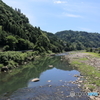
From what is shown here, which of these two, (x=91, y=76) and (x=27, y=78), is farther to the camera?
(x=27, y=78)

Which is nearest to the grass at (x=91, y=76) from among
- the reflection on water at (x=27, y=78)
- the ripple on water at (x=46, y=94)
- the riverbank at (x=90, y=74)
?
the riverbank at (x=90, y=74)

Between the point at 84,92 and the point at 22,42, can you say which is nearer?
the point at 84,92

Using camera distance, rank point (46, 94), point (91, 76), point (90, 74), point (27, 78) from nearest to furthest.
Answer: point (46, 94)
point (91, 76)
point (90, 74)
point (27, 78)

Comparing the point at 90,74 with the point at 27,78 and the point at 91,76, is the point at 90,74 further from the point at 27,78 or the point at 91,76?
the point at 27,78

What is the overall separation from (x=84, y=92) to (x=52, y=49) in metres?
124

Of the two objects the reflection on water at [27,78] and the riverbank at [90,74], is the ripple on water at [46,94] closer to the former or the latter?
the riverbank at [90,74]

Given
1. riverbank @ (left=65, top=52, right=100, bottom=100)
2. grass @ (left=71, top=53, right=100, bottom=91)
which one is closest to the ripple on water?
riverbank @ (left=65, top=52, right=100, bottom=100)

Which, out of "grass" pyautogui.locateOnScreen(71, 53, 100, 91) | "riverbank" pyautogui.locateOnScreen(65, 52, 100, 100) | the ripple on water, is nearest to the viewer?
the ripple on water

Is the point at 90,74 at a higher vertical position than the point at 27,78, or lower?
higher

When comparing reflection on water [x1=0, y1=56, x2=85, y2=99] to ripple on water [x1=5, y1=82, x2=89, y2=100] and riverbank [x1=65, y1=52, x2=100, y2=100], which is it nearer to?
ripple on water [x1=5, y1=82, x2=89, y2=100]

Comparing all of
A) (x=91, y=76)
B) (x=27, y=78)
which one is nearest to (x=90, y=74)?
(x=91, y=76)

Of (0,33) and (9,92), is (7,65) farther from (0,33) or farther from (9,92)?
(0,33)

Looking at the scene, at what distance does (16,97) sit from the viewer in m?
22.1

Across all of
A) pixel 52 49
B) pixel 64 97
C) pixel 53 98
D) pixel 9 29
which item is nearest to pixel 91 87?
pixel 64 97
